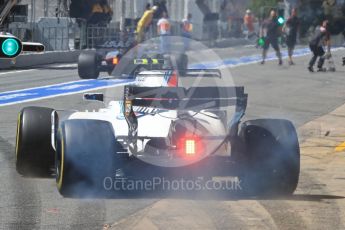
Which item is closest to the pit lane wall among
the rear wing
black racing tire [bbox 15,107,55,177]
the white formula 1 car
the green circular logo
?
black racing tire [bbox 15,107,55,177]

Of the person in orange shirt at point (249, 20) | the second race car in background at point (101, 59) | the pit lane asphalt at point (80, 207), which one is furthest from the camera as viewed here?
the person in orange shirt at point (249, 20)

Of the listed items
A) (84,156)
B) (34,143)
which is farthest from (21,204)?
(34,143)

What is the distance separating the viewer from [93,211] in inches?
340

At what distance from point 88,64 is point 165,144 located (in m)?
12.9

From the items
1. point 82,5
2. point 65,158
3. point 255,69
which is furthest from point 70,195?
point 82,5

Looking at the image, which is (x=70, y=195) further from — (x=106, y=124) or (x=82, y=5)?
(x=82, y=5)

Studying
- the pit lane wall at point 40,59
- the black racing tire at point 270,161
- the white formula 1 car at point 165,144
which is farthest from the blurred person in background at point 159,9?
the black racing tire at point 270,161

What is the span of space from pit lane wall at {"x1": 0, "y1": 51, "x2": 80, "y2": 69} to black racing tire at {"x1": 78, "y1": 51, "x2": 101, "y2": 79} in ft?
27.2

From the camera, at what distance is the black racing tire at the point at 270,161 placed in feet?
30.6

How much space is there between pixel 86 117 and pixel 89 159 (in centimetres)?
127

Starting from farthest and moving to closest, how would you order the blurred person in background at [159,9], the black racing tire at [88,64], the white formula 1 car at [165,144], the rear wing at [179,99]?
the blurred person in background at [159,9] < the black racing tire at [88,64] < the rear wing at [179,99] < the white formula 1 car at [165,144]

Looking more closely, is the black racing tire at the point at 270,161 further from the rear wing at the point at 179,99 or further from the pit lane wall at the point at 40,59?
the pit lane wall at the point at 40,59

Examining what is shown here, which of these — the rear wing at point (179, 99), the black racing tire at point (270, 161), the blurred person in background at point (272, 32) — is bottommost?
the blurred person in background at point (272, 32)

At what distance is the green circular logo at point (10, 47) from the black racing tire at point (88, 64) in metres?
15.5
